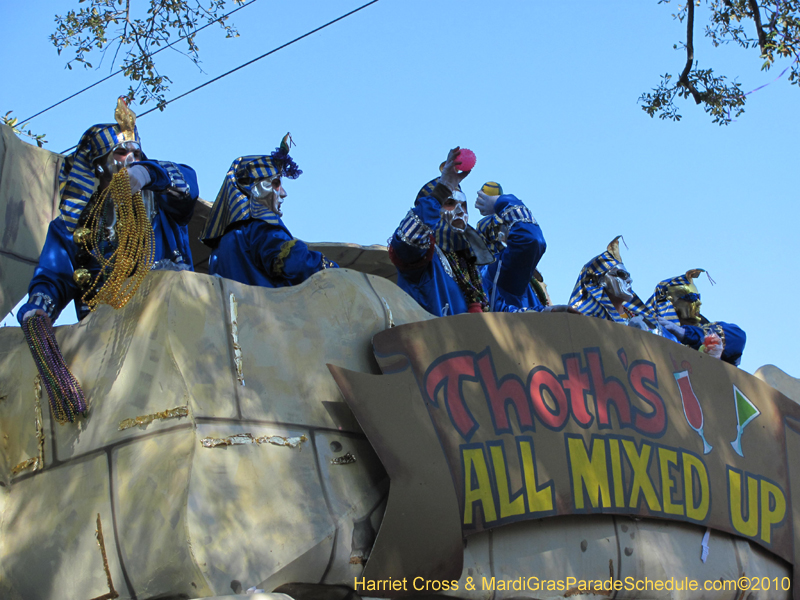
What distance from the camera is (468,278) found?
246 inches

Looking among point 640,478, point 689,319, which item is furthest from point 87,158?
point 689,319

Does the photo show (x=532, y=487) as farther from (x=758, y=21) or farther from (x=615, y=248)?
(x=758, y=21)

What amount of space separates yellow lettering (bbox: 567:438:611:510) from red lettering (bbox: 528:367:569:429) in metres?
0.12

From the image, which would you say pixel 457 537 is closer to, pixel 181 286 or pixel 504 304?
pixel 181 286

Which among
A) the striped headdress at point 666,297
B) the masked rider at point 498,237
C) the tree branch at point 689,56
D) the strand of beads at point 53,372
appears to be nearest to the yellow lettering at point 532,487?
the masked rider at point 498,237

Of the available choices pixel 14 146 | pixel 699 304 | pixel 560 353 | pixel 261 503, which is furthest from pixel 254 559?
pixel 699 304

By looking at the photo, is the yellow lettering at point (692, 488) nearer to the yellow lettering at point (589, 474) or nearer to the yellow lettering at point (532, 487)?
the yellow lettering at point (589, 474)

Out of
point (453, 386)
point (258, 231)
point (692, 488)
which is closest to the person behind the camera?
point (453, 386)

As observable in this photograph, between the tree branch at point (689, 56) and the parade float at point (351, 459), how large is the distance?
366 centimetres

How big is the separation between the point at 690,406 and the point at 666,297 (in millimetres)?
3433

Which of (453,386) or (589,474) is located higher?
(453,386)

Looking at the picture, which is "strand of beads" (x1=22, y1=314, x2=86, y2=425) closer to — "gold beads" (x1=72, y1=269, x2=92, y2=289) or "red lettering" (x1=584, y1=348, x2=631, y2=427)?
"gold beads" (x1=72, y1=269, x2=92, y2=289)

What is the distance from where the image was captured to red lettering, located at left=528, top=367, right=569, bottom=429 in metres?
5.02

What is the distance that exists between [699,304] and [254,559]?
627cm
